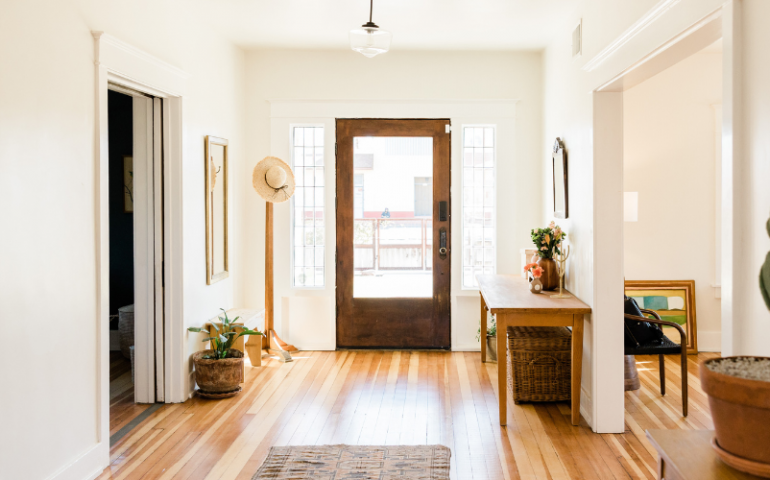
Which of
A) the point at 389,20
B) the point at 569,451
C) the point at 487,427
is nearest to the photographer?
the point at 569,451

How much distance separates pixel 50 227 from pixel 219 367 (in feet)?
6.06

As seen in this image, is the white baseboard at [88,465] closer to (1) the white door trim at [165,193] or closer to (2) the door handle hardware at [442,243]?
(1) the white door trim at [165,193]

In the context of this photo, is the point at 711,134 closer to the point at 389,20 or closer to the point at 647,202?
the point at 647,202

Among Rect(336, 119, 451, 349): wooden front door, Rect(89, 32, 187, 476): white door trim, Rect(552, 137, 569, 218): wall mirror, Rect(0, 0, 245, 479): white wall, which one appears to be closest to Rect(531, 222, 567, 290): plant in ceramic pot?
Rect(552, 137, 569, 218): wall mirror

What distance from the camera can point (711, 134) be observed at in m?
5.53

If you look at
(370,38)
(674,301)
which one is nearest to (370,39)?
(370,38)

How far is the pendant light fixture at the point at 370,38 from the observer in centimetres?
367

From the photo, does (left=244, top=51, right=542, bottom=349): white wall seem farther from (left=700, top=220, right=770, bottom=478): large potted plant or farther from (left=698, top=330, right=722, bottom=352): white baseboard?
(left=700, top=220, right=770, bottom=478): large potted plant

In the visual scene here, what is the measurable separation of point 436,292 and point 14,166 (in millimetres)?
3913

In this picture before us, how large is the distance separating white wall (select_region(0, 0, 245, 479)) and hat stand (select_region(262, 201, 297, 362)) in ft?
7.39

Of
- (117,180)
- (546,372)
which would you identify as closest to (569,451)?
(546,372)

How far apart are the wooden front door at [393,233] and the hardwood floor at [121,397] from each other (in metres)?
1.92

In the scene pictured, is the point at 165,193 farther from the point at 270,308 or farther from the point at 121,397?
the point at 270,308

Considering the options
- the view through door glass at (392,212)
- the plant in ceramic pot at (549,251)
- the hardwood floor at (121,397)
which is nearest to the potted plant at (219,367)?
the hardwood floor at (121,397)
